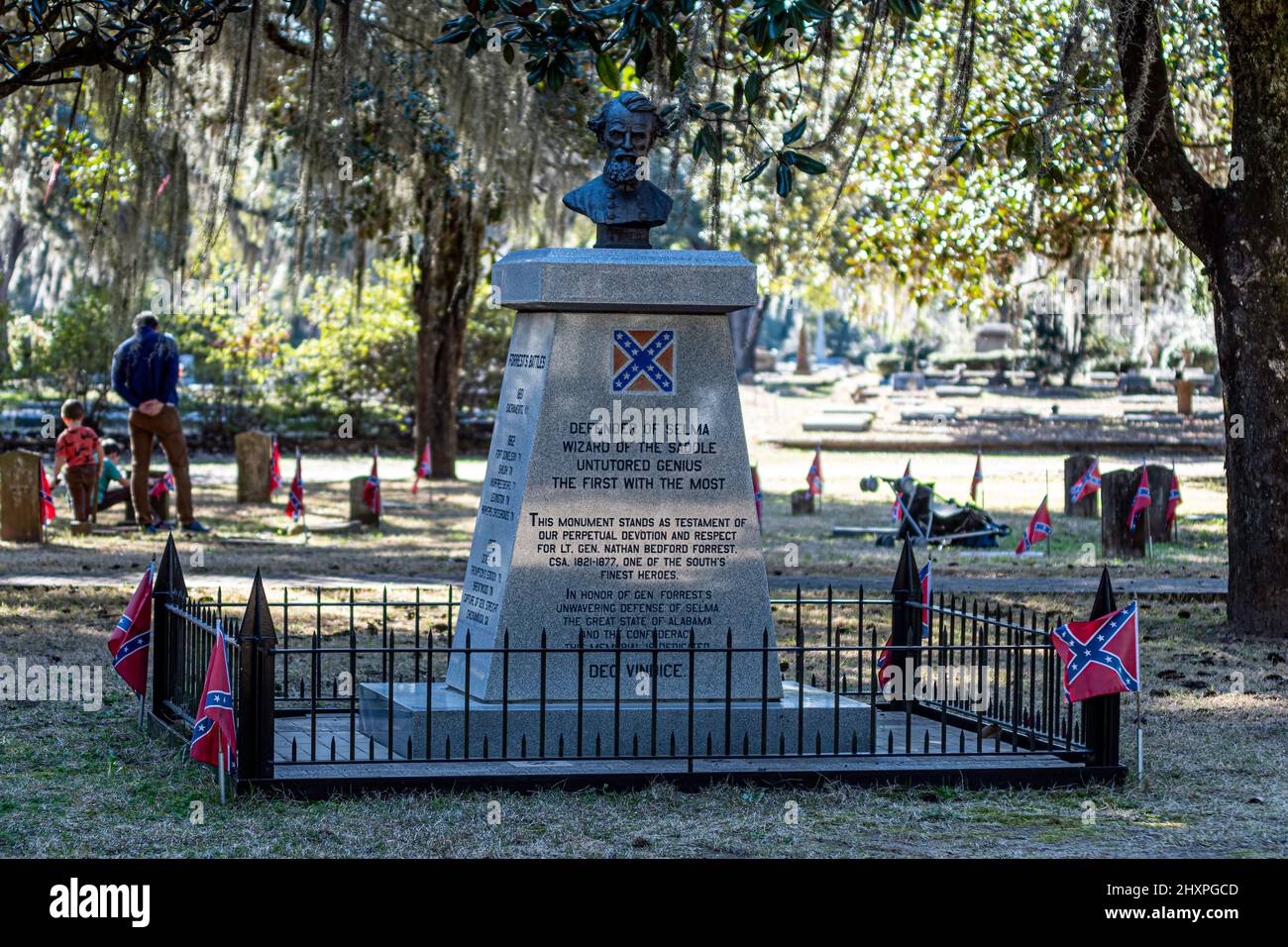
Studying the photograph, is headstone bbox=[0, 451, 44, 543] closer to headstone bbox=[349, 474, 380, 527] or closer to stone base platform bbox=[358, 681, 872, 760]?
headstone bbox=[349, 474, 380, 527]

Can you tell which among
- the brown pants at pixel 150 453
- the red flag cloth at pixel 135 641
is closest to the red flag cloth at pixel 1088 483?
the brown pants at pixel 150 453

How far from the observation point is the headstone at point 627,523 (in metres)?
8.45

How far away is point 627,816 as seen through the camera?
24.6ft

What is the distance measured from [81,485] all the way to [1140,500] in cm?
1109

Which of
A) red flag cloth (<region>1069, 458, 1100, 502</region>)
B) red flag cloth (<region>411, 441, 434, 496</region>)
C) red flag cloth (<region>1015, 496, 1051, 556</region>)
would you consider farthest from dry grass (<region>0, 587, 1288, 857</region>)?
red flag cloth (<region>411, 441, 434, 496</region>)

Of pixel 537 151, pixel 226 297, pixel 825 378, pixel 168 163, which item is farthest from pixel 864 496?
pixel 825 378

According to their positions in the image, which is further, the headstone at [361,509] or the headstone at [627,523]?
the headstone at [361,509]

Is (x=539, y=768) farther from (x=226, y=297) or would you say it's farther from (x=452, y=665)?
(x=226, y=297)

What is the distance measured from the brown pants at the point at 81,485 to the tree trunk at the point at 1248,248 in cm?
1168

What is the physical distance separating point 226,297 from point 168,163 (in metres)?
14.5

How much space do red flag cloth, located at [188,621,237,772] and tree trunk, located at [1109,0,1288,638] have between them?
24.3 ft

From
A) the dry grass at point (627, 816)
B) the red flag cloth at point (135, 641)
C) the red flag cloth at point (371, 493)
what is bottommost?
the dry grass at point (627, 816)

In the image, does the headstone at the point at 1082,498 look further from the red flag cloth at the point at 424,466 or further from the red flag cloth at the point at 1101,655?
the red flag cloth at the point at 1101,655

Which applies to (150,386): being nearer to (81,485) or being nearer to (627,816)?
(81,485)
